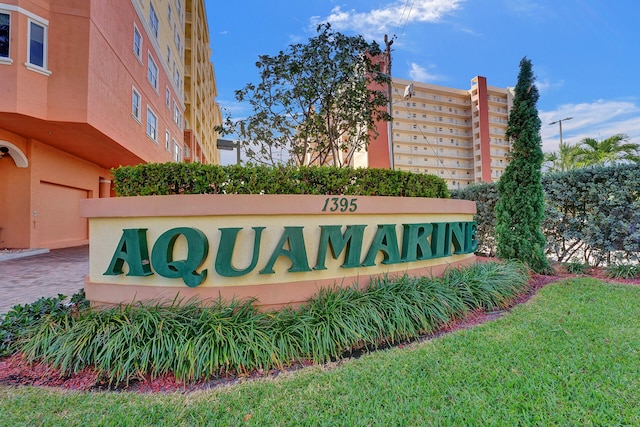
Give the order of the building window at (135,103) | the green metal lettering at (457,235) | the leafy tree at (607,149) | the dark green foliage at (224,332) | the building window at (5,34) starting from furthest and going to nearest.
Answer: the leafy tree at (607,149), the building window at (135,103), the building window at (5,34), the green metal lettering at (457,235), the dark green foliage at (224,332)

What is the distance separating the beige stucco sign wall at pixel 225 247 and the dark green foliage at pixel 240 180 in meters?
0.29

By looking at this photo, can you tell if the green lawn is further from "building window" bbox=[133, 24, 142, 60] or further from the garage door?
"building window" bbox=[133, 24, 142, 60]

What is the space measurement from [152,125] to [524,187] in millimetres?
16455

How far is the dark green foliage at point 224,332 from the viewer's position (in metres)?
3.41

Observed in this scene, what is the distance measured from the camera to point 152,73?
16234 mm

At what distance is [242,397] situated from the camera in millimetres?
2920

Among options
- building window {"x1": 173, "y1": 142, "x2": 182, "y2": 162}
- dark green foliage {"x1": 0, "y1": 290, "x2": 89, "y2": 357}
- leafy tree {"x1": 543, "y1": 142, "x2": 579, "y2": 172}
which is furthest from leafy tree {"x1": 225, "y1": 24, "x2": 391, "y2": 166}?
leafy tree {"x1": 543, "y1": 142, "x2": 579, "y2": 172}

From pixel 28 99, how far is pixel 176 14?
16038 millimetres

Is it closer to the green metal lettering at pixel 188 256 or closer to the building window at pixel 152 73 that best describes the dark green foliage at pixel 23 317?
the green metal lettering at pixel 188 256

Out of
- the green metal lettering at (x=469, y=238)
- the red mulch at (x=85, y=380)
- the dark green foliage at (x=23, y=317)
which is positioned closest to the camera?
the red mulch at (x=85, y=380)

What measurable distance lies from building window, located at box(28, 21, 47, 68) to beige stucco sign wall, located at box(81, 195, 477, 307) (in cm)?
861

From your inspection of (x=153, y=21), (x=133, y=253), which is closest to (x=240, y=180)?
(x=133, y=253)

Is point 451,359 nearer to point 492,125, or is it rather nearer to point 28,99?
point 28,99

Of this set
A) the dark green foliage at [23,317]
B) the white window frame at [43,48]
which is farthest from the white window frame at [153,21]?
the dark green foliage at [23,317]
